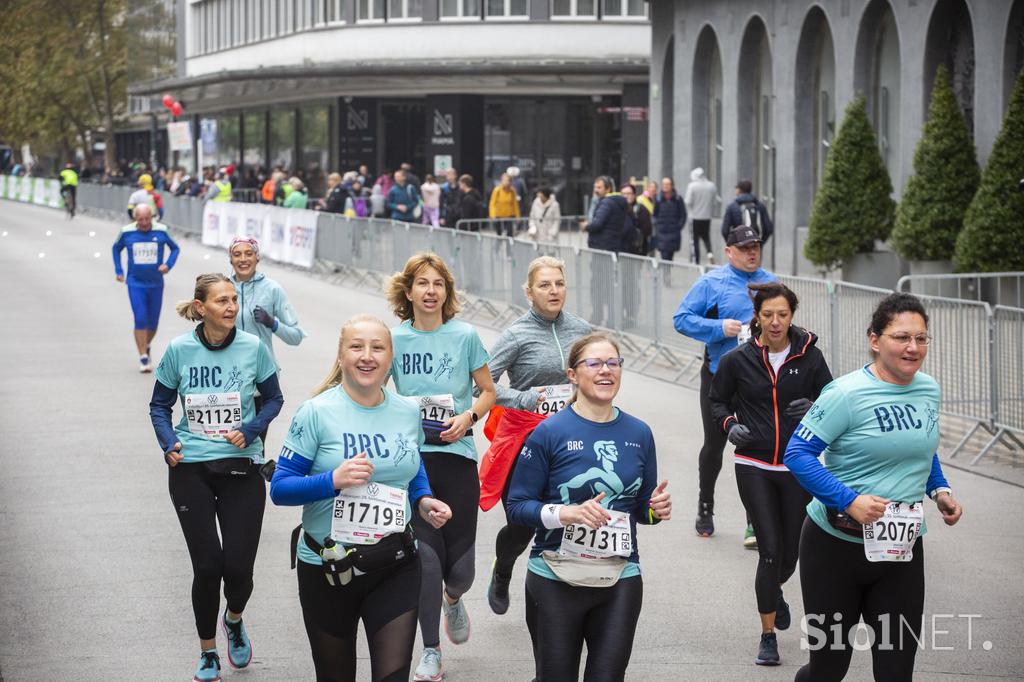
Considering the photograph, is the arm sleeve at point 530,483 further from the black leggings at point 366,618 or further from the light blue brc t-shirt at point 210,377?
the light blue brc t-shirt at point 210,377

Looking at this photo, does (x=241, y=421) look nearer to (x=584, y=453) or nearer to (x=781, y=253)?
(x=584, y=453)

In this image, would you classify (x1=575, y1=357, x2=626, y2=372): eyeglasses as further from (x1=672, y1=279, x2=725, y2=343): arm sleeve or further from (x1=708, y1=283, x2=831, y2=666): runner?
(x1=672, y1=279, x2=725, y2=343): arm sleeve

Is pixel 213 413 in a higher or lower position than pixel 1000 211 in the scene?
lower

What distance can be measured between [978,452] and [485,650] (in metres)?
6.52

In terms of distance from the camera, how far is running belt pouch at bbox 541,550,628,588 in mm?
5746

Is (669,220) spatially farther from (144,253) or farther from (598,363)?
(598,363)

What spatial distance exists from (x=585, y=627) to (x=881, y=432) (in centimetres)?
128

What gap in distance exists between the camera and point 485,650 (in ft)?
26.1

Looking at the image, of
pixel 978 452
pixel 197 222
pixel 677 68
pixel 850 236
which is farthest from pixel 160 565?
pixel 197 222

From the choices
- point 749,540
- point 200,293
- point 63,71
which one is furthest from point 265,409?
point 63,71

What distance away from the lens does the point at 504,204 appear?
1330 inches

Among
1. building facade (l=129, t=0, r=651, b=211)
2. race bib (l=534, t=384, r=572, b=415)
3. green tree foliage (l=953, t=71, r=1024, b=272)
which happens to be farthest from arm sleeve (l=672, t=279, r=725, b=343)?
building facade (l=129, t=0, r=651, b=211)

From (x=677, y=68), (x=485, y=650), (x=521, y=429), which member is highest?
(x=677, y=68)

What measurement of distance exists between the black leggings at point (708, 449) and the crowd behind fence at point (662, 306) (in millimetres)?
3288
